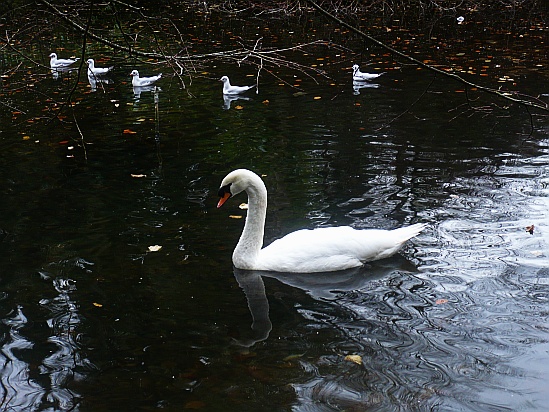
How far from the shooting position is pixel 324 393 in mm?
4836

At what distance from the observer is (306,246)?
22.3 ft

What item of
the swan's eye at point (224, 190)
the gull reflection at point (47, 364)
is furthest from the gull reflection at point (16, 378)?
the swan's eye at point (224, 190)

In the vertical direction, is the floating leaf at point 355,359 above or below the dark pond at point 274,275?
above

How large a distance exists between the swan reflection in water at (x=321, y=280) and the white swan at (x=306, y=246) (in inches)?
2.2

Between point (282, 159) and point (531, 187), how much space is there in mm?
3180

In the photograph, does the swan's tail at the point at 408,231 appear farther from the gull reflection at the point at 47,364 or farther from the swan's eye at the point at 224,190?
the gull reflection at the point at 47,364

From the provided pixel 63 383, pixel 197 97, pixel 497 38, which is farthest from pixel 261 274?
pixel 497 38

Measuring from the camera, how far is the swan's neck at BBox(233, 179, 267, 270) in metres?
6.88

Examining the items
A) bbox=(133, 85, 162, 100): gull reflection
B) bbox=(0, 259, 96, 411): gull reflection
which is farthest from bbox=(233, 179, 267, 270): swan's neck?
bbox=(133, 85, 162, 100): gull reflection

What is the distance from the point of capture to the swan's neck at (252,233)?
6.88 m

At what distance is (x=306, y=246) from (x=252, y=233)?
52 cm

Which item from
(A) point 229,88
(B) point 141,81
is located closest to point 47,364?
(A) point 229,88

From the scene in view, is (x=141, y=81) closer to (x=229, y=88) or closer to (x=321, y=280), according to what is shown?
(x=229, y=88)

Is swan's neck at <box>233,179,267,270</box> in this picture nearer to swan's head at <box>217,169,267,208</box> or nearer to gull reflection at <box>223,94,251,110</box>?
swan's head at <box>217,169,267,208</box>
